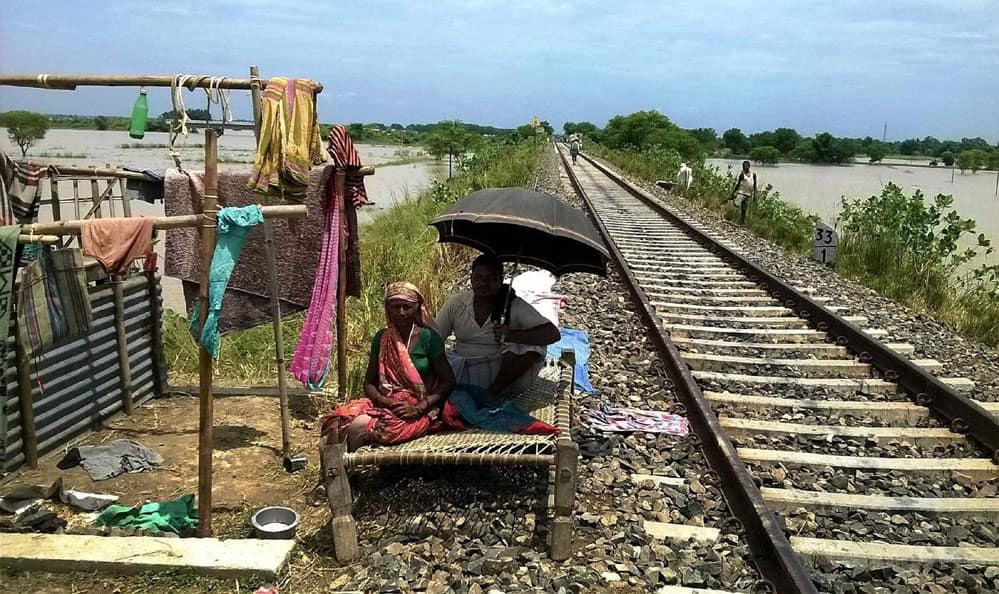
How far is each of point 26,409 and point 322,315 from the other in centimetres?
173

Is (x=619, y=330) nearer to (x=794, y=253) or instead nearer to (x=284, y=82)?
(x=284, y=82)

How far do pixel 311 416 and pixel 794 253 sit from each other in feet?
30.0

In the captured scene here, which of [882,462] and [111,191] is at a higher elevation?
[111,191]

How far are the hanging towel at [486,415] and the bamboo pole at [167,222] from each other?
4.30 ft

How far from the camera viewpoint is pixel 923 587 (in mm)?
3129

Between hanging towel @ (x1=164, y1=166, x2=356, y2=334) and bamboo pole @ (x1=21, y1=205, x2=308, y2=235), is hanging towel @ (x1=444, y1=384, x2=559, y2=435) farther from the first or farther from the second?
hanging towel @ (x1=164, y1=166, x2=356, y2=334)

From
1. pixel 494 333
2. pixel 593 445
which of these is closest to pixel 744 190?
pixel 593 445

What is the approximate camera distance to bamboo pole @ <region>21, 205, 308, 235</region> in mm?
3117

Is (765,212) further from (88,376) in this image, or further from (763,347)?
(88,376)

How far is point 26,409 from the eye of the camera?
13.5 ft

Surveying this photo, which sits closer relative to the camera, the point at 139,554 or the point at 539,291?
the point at 139,554

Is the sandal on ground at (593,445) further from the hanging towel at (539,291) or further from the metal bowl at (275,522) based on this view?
the metal bowl at (275,522)

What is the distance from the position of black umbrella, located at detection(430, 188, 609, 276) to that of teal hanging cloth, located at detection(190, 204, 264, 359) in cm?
103

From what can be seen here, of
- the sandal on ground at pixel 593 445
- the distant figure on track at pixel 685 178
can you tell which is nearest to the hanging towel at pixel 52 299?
the sandal on ground at pixel 593 445
